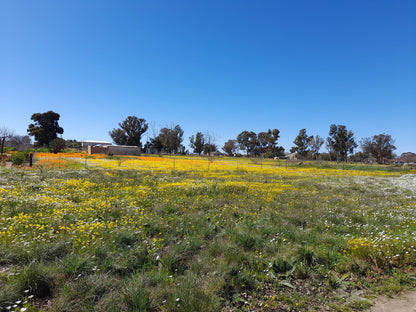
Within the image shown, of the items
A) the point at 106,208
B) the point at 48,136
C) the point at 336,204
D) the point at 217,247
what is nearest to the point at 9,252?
the point at 106,208

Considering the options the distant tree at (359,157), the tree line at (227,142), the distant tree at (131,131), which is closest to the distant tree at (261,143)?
the tree line at (227,142)

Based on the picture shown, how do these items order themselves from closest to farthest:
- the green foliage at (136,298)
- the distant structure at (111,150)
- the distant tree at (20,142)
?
the green foliage at (136,298) → the distant structure at (111,150) → the distant tree at (20,142)

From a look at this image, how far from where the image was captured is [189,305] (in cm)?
317

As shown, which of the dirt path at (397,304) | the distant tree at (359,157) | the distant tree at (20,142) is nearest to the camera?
the dirt path at (397,304)

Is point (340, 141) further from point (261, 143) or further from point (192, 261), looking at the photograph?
point (192, 261)

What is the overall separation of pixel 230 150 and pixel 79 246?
128 metres

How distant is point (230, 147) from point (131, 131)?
2364 inches

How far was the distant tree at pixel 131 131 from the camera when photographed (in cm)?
9731

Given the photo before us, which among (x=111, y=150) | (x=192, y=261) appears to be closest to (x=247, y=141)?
(x=111, y=150)

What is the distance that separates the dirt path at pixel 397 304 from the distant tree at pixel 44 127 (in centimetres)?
9183

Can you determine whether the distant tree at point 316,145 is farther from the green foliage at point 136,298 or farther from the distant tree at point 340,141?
the green foliage at point 136,298

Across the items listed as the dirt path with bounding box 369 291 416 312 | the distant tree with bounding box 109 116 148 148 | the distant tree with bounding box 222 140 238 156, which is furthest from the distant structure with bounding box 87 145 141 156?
the distant tree with bounding box 222 140 238 156

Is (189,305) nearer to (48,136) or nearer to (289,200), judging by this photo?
(289,200)

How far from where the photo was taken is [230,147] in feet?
429
